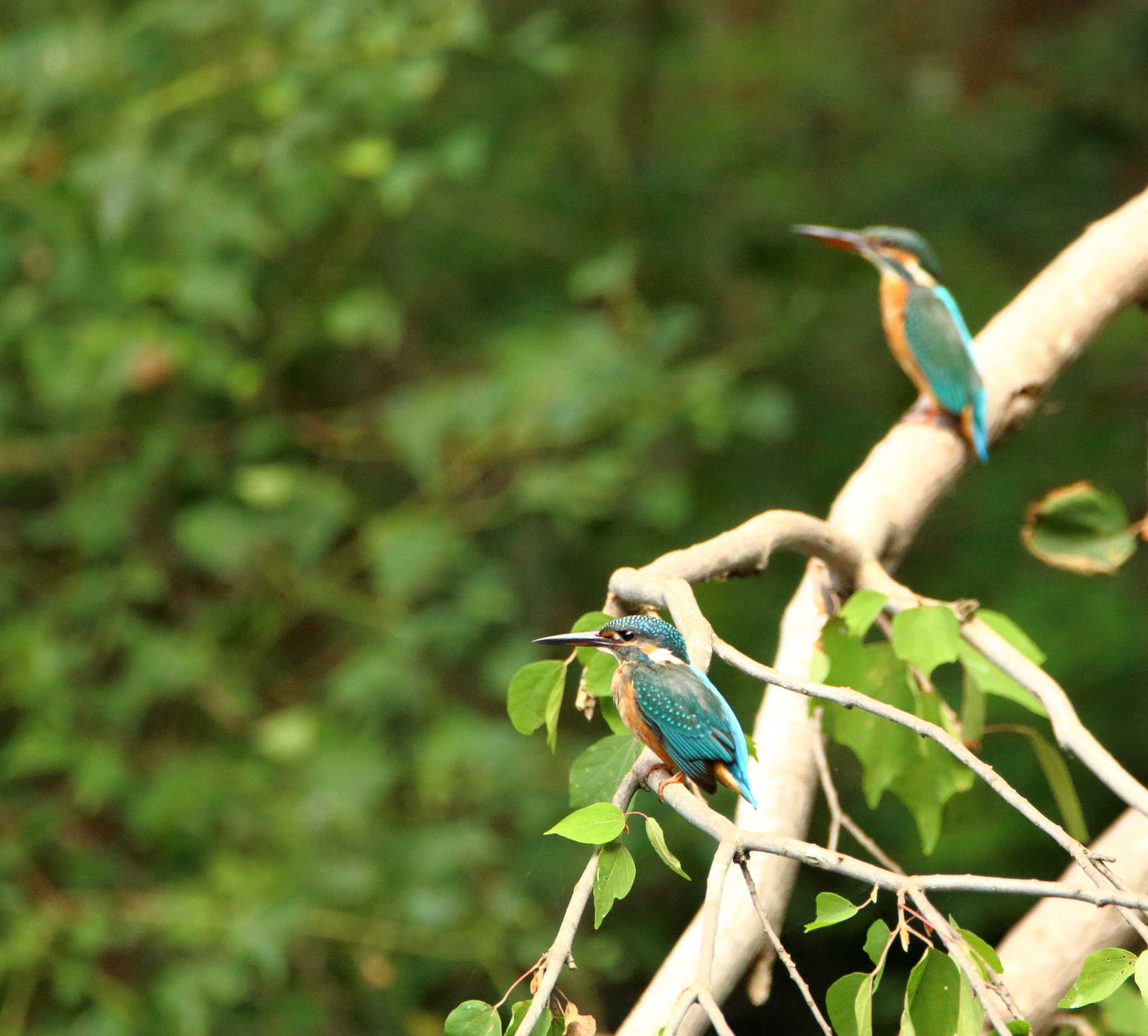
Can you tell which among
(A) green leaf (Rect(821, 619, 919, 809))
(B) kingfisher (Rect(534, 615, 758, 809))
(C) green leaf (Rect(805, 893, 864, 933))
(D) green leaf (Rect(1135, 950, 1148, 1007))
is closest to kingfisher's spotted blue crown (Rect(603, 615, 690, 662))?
(B) kingfisher (Rect(534, 615, 758, 809))

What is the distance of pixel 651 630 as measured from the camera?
115 centimetres

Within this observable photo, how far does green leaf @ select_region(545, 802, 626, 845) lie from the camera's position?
2.74 feet

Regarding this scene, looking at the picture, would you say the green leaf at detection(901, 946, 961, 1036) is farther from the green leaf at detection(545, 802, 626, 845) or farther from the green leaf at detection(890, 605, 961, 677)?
the green leaf at detection(890, 605, 961, 677)

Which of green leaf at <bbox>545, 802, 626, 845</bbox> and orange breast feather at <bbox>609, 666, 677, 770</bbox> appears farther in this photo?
orange breast feather at <bbox>609, 666, 677, 770</bbox>

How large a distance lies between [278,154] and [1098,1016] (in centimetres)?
231

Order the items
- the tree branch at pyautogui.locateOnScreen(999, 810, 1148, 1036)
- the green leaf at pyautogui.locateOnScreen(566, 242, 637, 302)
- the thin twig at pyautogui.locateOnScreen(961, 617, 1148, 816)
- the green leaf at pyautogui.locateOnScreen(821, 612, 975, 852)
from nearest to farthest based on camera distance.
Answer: the thin twig at pyautogui.locateOnScreen(961, 617, 1148, 816) → the green leaf at pyautogui.locateOnScreen(821, 612, 975, 852) → the tree branch at pyautogui.locateOnScreen(999, 810, 1148, 1036) → the green leaf at pyautogui.locateOnScreen(566, 242, 637, 302)

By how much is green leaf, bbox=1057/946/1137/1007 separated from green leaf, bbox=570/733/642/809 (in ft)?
1.15

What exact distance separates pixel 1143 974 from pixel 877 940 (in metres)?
0.17

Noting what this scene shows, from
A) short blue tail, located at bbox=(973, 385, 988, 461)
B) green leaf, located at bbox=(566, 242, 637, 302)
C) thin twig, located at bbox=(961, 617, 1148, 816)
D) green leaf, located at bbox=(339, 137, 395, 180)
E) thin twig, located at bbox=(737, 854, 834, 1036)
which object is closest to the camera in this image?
thin twig, located at bbox=(737, 854, 834, 1036)

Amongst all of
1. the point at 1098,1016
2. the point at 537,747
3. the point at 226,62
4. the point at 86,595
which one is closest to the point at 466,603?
the point at 537,747

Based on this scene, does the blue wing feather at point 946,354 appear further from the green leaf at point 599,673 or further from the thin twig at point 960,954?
the thin twig at point 960,954

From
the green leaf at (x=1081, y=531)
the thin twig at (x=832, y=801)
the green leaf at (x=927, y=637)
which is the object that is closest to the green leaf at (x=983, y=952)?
the thin twig at (x=832, y=801)

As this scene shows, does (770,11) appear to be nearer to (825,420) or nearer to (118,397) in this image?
(825,420)

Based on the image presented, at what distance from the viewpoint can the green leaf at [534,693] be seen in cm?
112
